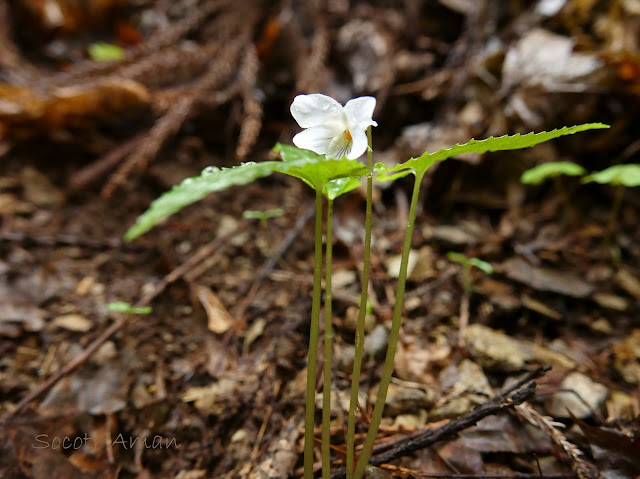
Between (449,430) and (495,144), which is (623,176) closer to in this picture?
(495,144)

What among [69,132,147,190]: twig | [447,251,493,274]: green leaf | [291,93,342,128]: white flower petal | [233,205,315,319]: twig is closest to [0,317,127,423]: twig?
[233,205,315,319]: twig

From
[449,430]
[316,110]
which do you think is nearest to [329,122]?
[316,110]

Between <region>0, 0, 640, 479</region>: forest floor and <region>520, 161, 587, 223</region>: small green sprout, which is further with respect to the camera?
<region>520, 161, 587, 223</region>: small green sprout

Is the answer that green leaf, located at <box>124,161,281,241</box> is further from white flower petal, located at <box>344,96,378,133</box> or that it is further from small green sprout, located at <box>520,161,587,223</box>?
small green sprout, located at <box>520,161,587,223</box>

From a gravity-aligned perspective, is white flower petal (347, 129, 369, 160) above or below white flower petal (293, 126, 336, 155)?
below

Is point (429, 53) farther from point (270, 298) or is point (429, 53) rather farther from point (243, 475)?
point (243, 475)

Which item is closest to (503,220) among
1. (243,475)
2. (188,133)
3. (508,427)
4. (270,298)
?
(508,427)

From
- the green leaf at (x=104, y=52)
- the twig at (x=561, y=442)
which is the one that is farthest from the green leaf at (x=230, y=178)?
the green leaf at (x=104, y=52)
